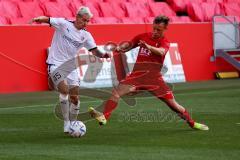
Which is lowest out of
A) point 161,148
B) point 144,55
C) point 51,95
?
point 51,95

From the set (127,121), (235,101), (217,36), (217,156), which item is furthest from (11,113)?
(217,36)

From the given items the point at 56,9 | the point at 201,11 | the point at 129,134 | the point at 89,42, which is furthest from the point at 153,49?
the point at 201,11

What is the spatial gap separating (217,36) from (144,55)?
16071 mm

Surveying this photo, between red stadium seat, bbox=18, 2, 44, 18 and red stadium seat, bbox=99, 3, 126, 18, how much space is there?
2931 mm

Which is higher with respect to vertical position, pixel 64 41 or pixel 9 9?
pixel 64 41

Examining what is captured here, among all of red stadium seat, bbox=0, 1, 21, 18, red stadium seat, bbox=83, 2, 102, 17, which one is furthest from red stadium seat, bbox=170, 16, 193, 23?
red stadium seat, bbox=0, 1, 21, 18

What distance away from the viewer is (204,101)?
60.6 ft

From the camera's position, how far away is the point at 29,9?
23625mm

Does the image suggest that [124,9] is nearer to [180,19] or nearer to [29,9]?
[180,19]

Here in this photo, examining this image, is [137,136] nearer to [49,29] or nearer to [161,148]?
[161,148]

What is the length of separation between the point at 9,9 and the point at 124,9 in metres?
5.13

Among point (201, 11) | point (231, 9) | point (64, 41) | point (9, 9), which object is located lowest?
point (231, 9)

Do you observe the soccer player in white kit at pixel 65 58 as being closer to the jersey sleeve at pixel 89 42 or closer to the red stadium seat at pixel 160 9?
the jersey sleeve at pixel 89 42

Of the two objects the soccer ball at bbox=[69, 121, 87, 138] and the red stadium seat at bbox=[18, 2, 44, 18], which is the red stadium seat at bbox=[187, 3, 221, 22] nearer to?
the red stadium seat at bbox=[18, 2, 44, 18]
